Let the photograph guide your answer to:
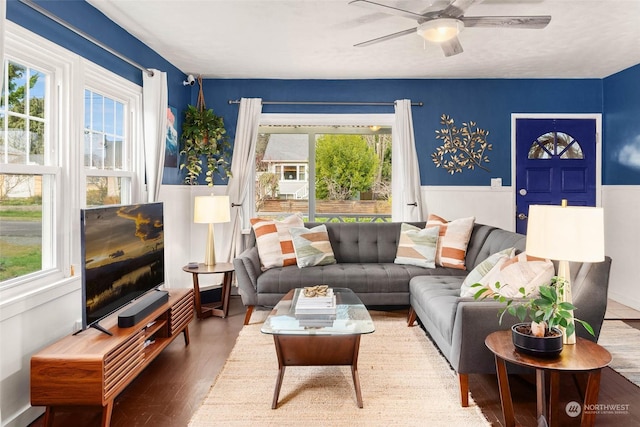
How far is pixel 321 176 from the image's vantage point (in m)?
5.39

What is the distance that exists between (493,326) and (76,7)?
319 centimetres

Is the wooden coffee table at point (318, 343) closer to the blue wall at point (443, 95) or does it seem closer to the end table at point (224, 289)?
the end table at point (224, 289)

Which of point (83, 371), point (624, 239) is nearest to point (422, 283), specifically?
point (83, 371)

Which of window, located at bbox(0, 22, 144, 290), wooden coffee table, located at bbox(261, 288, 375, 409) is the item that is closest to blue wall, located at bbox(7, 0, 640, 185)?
window, located at bbox(0, 22, 144, 290)

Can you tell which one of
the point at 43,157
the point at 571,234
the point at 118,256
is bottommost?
the point at 118,256

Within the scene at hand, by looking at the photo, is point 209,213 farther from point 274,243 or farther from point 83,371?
point 83,371

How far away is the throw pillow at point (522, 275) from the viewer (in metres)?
2.46

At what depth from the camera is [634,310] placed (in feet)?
14.3

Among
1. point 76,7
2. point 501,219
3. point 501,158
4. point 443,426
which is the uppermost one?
point 76,7

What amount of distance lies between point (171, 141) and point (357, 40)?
213 centimetres

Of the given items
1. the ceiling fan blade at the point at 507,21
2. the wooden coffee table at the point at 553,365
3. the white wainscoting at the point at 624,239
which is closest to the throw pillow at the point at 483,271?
the wooden coffee table at the point at 553,365

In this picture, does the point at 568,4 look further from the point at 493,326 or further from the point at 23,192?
the point at 23,192

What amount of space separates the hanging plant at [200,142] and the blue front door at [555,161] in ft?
11.2

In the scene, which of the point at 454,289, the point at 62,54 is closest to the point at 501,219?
the point at 454,289
